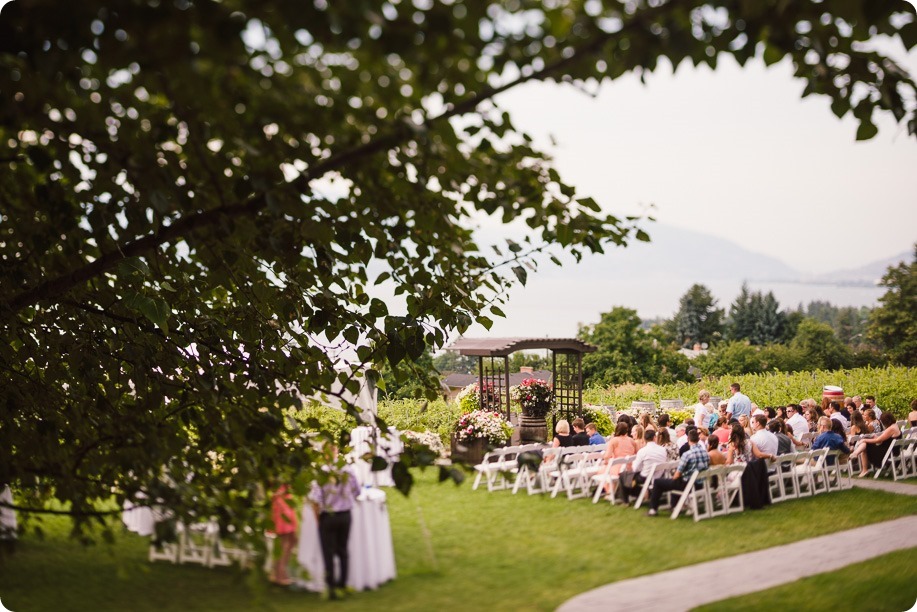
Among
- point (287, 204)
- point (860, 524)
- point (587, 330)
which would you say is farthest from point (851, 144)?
point (287, 204)

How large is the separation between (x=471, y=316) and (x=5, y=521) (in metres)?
1.85

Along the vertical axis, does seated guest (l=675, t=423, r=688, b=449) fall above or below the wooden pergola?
below

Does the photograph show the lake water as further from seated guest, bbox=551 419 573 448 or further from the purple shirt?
the purple shirt

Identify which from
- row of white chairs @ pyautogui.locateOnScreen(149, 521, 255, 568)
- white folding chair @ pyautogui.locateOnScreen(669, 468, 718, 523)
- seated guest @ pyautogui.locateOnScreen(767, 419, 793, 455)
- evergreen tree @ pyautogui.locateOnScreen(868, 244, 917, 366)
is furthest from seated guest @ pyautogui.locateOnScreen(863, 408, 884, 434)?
row of white chairs @ pyautogui.locateOnScreen(149, 521, 255, 568)

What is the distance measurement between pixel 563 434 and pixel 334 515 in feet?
5.08

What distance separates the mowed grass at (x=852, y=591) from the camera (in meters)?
2.85

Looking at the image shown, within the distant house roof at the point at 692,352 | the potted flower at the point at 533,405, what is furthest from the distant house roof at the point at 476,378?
the distant house roof at the point at 692,352

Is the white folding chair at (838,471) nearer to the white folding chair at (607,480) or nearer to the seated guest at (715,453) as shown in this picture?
the seated guest at (715,453)

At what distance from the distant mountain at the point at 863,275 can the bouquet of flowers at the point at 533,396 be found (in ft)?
4.34

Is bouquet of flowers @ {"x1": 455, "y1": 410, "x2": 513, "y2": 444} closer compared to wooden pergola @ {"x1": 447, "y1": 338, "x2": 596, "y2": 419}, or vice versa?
bouquet of flowers @ {"x1": 455, "y1": 410, "x2": 513, "y2": 444}

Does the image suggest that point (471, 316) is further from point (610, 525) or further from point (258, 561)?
point (258, 561)

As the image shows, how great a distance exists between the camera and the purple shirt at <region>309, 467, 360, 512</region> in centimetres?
281

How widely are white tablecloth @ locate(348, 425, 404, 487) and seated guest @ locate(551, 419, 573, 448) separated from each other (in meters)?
1.16

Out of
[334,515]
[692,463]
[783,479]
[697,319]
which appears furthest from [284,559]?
[697,319]
